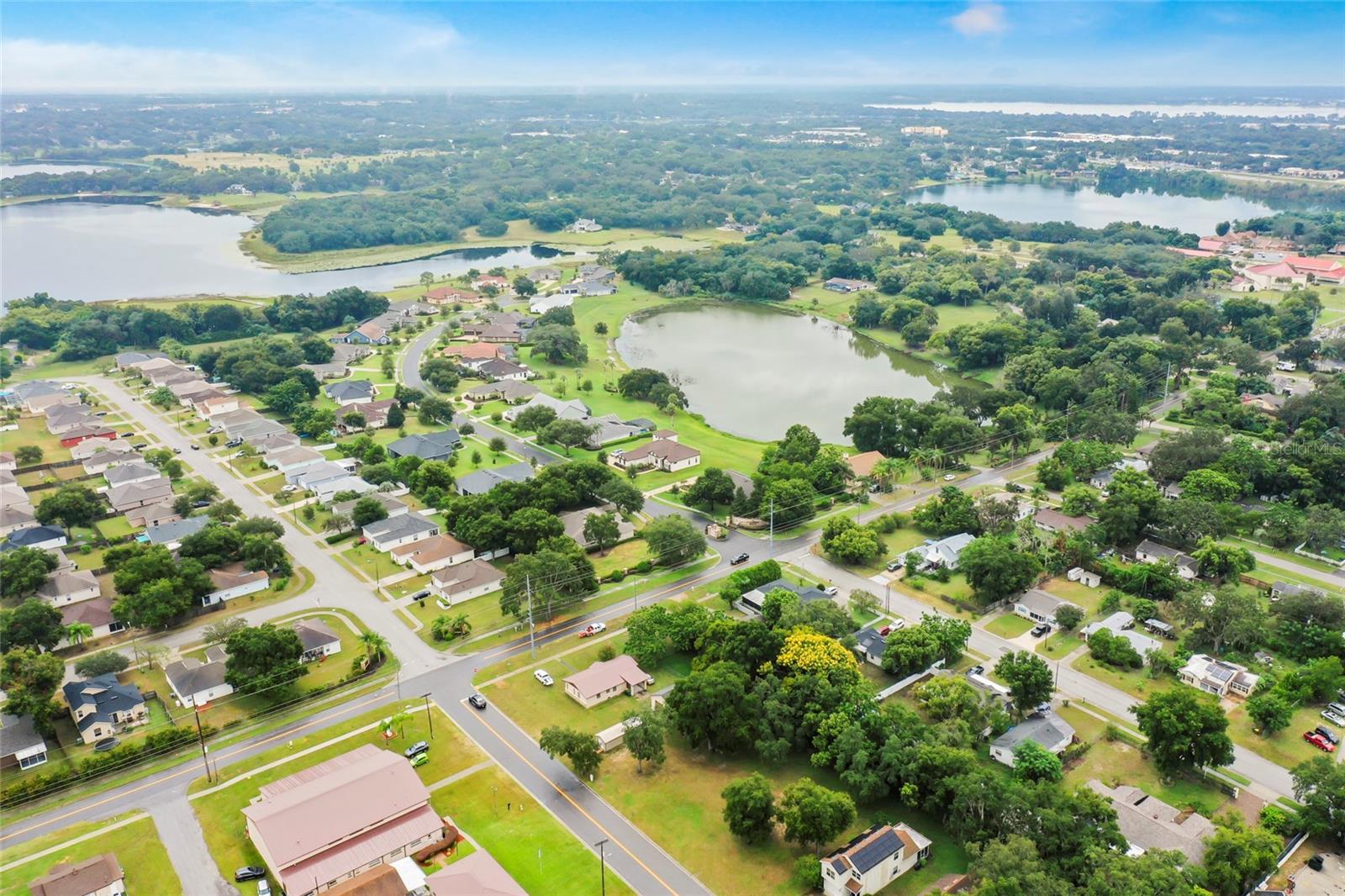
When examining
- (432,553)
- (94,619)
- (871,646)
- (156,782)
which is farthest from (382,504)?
(871,646)

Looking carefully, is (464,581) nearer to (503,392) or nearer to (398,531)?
(398,531)

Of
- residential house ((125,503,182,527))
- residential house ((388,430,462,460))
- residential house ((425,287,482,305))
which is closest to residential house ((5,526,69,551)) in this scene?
residential house ((125,503,182,527))

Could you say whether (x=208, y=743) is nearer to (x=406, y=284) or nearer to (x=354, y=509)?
(x=354, y=509)

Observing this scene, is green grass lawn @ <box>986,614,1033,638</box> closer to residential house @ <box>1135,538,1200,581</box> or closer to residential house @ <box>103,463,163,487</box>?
residential house @ <box>1135,538,1200,581</box>

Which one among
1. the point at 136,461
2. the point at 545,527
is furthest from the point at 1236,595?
the point at 136,461

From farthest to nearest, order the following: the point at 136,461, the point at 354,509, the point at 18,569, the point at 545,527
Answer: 1. the point at 136,461
2. the point at 354,509
3. the point at 545,527
4. the point at 18,569

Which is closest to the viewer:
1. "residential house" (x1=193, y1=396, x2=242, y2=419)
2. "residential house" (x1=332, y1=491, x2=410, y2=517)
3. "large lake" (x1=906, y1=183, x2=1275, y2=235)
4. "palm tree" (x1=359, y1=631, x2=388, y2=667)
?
"palm tree" (x1=359, y1=631, x2=388, y2=667)

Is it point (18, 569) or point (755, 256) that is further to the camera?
point (755, 256)
